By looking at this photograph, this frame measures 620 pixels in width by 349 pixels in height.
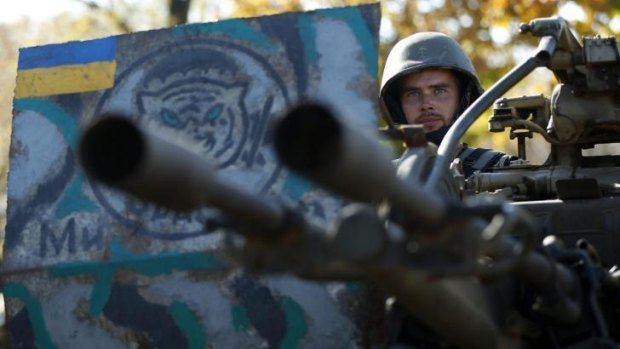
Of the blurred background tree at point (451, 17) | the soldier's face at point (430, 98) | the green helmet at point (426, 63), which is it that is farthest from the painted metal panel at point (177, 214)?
the blurred background tree at point (451, 17)

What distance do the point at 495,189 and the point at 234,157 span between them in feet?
4.54

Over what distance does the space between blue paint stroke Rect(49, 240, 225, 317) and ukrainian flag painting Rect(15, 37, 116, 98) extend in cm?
77

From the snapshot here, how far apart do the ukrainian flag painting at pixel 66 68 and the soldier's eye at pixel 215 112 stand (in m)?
0.49

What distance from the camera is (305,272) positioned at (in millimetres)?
4047

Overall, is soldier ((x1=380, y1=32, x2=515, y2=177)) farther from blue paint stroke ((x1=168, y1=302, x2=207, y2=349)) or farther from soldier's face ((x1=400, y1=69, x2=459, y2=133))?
blue paint stroke ((x1=168, y1=302, x2=207, y2=349))

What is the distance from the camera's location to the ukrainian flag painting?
6352 mm

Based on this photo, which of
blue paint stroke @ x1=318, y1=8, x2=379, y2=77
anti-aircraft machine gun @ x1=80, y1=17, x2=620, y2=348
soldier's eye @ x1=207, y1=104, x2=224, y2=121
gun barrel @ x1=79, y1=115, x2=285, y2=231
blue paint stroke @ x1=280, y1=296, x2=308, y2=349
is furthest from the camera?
soldier's eye @ x1=207, y1=104, x2=224, y2=121

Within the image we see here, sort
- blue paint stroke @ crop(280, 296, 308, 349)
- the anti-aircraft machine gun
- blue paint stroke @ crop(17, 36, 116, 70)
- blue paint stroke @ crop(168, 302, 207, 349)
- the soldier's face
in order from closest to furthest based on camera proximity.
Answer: the anti-aircraft machine gun
blue paint stroke @ crop(280, 296, 308, 349)
blue paint stroke @ crop(168, 302, 207, 349)
blue paint stroke @ crop(17, 36, 116, 70)
the soldier's face

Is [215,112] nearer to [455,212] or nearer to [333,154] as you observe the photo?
[455,212]

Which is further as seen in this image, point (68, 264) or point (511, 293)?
point (68, 264)

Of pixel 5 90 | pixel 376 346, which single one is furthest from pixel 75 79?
pixel 5 90

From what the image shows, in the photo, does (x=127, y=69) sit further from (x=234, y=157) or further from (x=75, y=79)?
(x=234, y=157)

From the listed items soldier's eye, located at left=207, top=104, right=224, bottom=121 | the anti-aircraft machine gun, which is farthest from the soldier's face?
soldier's eye, located at left=207, top=104, right=224, bottom=121

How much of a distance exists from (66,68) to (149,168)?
3042 mm
